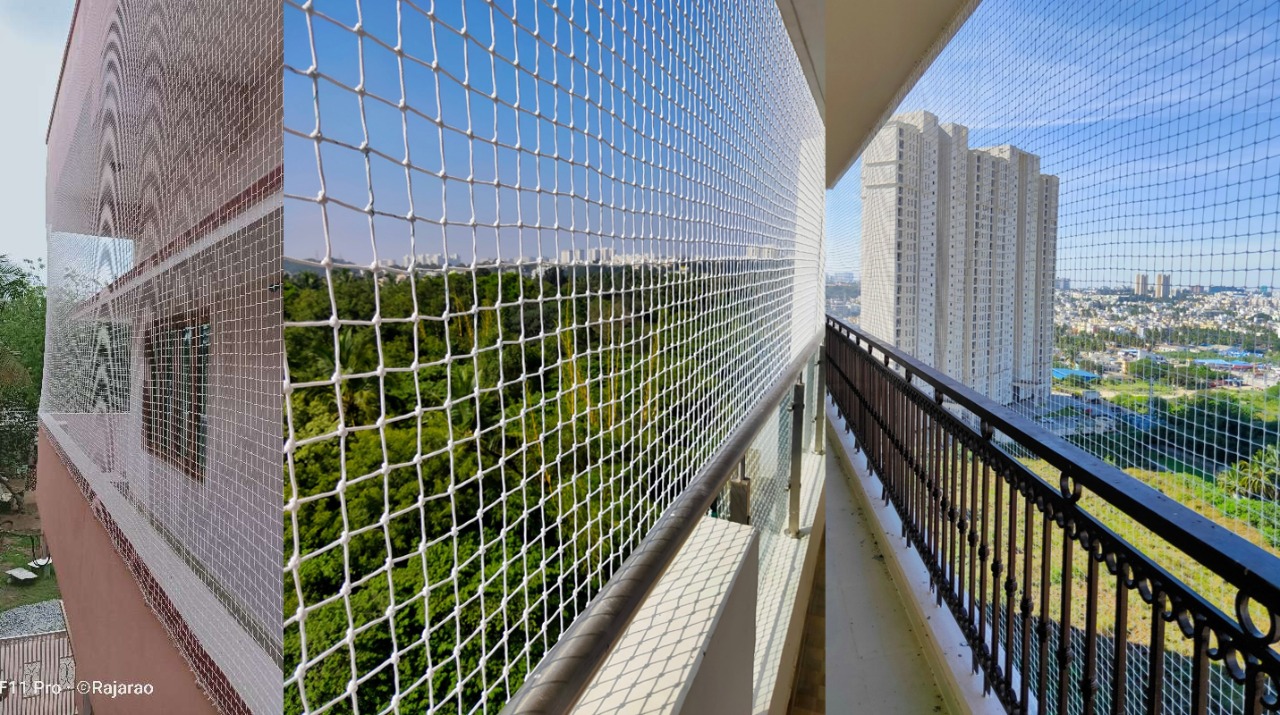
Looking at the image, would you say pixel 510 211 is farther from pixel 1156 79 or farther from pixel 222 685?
pixel 222 685

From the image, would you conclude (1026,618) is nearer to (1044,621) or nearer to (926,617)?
(1044,621)

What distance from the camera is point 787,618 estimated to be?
2441 mm

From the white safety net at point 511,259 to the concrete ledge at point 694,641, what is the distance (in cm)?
11

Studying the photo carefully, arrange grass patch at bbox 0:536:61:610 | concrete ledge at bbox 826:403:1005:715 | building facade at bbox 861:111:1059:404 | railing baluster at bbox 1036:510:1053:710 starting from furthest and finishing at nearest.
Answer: grass patch at bbox 0:536:61:610, building facade at bbox 861:111:1059:404, concrete ledge at bbox 826:403:1005:715, railing baluster at bbox 1036:510:1053:710

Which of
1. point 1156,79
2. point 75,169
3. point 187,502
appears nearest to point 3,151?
point 75,169

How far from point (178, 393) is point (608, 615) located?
2062 mm

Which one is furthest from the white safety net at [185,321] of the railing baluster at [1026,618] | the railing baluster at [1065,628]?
the railing baluster at [1026,618]

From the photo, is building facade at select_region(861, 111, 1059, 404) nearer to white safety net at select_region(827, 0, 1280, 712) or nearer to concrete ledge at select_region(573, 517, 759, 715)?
white safety net at select_region(827, 0, 1280, 712)

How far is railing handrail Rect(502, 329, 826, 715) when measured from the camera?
55 centimetres

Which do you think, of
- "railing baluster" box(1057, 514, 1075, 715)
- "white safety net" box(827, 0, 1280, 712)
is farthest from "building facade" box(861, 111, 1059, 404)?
"railing baluster" box(1057, 514, 1075, 715)

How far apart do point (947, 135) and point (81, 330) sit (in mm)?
4794

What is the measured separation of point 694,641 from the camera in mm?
1031

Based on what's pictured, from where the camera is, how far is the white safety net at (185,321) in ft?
4.23

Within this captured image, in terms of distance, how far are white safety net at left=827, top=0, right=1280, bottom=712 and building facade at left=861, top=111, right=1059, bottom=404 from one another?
0.01 metres
